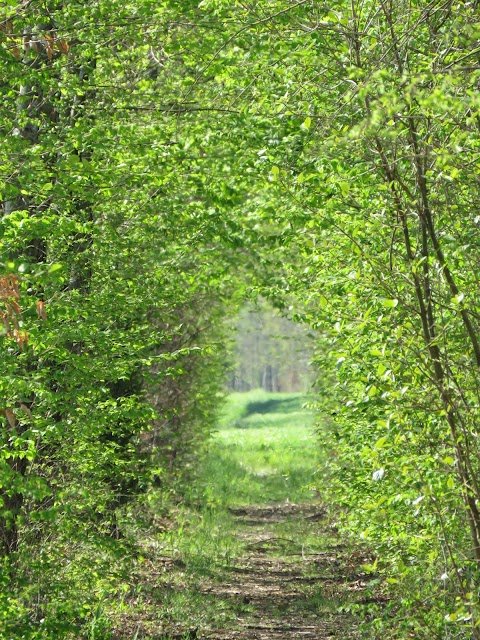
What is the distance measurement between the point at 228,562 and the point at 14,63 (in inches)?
326

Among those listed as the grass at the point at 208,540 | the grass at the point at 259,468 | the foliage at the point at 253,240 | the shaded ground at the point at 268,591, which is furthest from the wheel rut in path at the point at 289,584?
the foliage at the point at 253,240

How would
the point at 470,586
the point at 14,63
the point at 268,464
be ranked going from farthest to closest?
the point at 268,464
the point at 14,63
the point at 470,586

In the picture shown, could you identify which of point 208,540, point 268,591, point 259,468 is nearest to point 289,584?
point 268,591

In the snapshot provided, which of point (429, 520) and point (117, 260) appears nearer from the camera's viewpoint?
point (429, 520)

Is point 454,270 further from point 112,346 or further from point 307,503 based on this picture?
point 307,503

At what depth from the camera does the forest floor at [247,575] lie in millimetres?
9711

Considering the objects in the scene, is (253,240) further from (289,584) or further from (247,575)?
(247,575)

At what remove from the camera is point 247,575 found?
12.6 meters

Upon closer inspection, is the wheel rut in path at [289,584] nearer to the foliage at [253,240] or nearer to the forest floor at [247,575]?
the forest floor at [247,575]

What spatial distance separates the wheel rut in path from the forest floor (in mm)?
13

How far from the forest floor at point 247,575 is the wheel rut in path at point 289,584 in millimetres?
13

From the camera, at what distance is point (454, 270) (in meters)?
6.55

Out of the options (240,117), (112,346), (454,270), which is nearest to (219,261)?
(240,117)

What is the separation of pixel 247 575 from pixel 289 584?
80 cm
